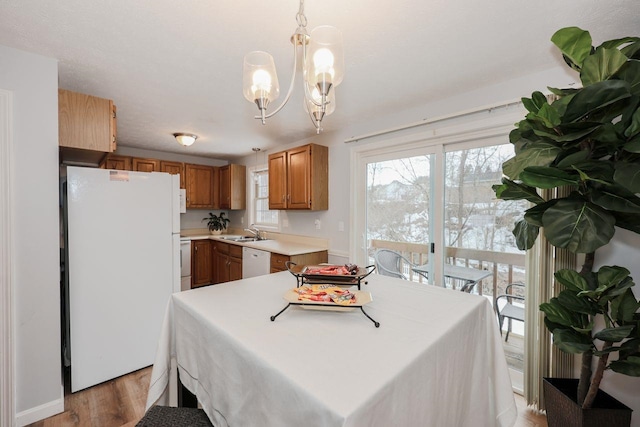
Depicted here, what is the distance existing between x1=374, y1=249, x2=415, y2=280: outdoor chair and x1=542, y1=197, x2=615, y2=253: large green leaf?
60.4 inches

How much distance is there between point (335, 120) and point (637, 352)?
273cm

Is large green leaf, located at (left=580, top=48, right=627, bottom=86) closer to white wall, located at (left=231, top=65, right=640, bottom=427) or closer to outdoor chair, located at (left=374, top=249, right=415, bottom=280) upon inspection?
white wall, located at (left=231, top=65, right=640, bottom=427)

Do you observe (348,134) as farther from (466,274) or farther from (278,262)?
(466,274)

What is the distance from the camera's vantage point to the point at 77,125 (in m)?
1.98

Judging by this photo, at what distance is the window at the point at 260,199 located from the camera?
15.4ft

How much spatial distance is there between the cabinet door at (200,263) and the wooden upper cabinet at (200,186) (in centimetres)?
70

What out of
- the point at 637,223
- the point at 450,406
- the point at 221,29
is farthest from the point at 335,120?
the point at 450,406

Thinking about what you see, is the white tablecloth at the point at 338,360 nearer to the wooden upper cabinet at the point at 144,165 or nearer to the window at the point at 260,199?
the window at the point at 260,199

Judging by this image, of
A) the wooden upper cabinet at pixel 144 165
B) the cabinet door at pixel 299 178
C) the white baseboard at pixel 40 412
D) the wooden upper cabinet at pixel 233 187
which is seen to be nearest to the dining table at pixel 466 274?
the cabinet door at pixel 299 178

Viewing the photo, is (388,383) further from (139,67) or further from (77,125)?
(77,125)

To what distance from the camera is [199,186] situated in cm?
486

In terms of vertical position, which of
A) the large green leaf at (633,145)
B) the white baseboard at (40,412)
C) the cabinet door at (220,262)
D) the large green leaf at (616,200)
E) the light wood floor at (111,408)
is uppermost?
the large green leaf at (633,145)

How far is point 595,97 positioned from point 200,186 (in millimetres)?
4928

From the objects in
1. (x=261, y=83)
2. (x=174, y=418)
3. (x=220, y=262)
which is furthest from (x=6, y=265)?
(x=220, y=262)
